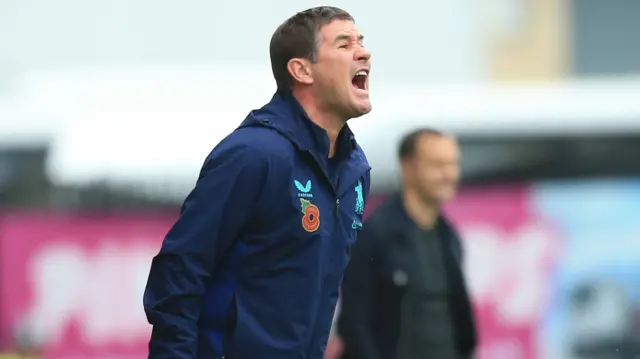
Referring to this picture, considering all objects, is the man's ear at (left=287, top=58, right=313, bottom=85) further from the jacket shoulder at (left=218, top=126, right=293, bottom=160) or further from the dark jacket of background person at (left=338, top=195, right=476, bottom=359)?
the dark jacket of background person at (left=338, top=195, right=476, bottom=359)

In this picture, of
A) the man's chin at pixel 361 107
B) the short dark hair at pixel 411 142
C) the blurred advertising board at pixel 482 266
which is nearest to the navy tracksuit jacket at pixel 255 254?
the man's chin at pixel 361 107

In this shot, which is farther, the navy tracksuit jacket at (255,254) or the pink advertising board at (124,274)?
the pink advertising board at (124,274)

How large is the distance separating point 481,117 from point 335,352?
1101cm

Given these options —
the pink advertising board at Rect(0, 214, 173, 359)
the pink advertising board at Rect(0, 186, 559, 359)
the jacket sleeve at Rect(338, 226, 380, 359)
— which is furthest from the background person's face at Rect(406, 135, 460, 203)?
the pink advertising board at Rect(0, 214, 173, 359)

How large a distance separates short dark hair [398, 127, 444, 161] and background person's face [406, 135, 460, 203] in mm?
20

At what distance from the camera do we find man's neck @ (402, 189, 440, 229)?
7.09 metres

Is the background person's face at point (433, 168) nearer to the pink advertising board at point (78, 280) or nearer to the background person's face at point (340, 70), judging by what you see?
the background person's face at point (340, 70)

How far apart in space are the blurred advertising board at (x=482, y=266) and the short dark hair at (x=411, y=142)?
7.75m

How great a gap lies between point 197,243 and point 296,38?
661mm

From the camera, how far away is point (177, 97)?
71.1ft

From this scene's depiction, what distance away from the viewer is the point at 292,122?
4.23 metres

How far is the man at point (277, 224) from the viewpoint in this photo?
401cm

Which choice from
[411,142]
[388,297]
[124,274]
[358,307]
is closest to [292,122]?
[358,307]

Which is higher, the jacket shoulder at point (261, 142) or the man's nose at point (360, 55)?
the man's nose at point (360, 55)
